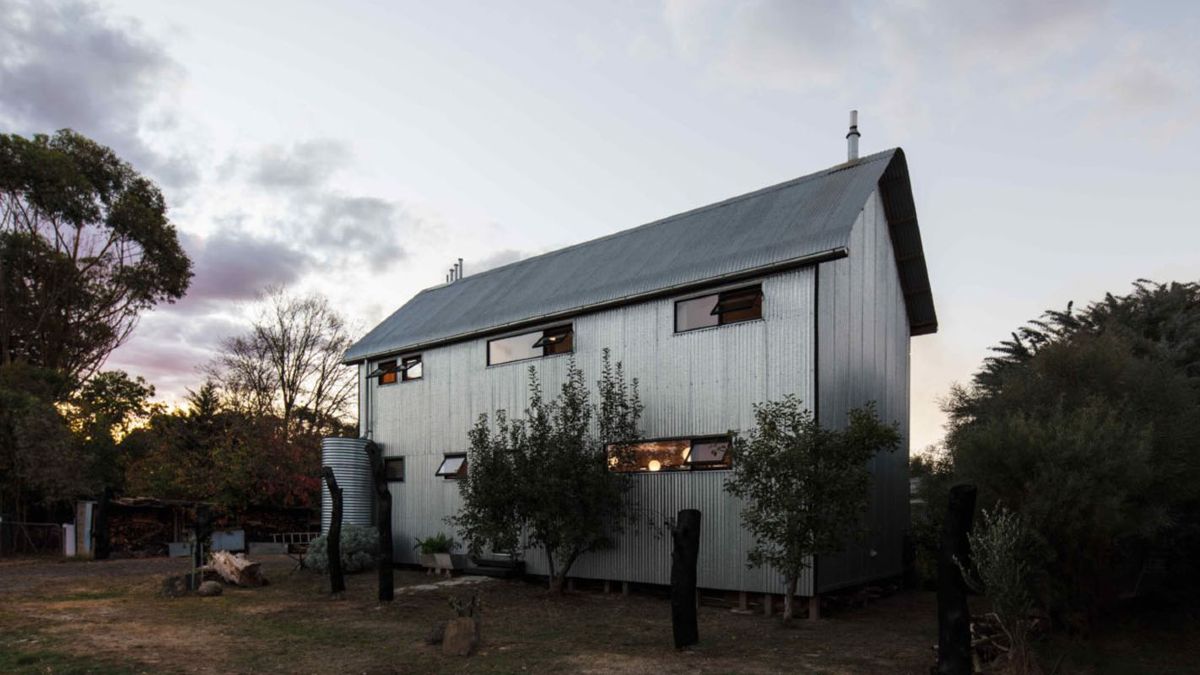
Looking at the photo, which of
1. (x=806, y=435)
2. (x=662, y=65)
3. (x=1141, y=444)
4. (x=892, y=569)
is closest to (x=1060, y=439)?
(x=1141, y=444)

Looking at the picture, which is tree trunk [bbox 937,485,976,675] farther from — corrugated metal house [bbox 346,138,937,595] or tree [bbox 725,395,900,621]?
corrugated metal house [bbox 346,138,937,595]

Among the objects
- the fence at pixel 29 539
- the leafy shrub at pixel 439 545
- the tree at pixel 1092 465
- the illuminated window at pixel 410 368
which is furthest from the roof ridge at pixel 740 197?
the fence at pixel 29 539

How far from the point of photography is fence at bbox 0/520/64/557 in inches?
1161

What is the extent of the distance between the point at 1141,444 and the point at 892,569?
7.44 m

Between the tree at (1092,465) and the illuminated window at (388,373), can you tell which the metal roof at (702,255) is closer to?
the illuminated window at (388,373)

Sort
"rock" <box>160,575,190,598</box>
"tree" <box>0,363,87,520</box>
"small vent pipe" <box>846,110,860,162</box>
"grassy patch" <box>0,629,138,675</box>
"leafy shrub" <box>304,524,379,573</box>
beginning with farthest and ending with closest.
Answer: "tree" <box>0,363,87,520</box> < "leafy shrub" <box>304,524,379,573</box> < "small vent pipe" <box>846,110,860,162</box> < "rock" <box>160,575,190,598</box> < "grassy patch" <box>0,629,138,675</box>

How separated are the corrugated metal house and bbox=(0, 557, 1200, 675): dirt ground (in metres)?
1.49

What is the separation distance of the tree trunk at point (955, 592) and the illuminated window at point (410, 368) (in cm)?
1637

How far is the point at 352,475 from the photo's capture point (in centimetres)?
2309

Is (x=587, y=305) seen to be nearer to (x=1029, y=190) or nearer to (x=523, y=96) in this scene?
(x=523, y=96)

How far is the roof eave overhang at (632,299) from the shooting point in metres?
14.2

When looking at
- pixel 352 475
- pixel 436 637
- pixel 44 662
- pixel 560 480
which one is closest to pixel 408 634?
pixel 436 637

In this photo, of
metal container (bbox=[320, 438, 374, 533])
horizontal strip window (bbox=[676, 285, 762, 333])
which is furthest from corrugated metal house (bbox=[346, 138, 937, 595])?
metal container (bbox=[320, 438, 374, 533])

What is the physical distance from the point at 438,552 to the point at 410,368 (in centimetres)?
572
